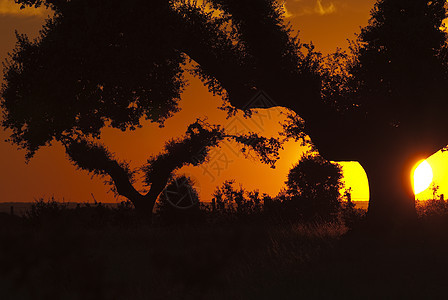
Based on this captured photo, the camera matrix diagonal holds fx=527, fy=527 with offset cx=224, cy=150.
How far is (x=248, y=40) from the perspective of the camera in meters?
20.3

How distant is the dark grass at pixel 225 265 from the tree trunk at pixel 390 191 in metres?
0.86

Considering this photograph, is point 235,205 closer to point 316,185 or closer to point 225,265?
point 316,185

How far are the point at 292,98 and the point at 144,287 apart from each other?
10.7m

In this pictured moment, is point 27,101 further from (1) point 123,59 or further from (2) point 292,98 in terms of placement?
(2) point 292,98

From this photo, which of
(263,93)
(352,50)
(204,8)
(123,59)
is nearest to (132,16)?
(123,59)

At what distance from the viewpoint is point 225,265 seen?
5.01 meters

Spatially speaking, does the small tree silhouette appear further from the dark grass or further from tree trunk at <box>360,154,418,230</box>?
tree trunk at <box>360,154,418,230</box>

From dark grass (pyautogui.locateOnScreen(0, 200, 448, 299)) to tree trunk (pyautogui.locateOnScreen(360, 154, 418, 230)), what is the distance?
86 cm

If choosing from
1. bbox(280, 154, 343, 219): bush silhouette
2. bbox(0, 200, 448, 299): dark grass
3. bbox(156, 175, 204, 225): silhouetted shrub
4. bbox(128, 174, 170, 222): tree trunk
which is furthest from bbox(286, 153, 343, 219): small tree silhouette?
bbox(0, 200, 448, 299): dark grass

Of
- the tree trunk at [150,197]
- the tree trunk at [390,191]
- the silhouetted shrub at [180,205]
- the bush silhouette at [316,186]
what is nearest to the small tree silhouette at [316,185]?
the bush silhouette at [316,186]

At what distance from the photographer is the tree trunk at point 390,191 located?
20.1 m

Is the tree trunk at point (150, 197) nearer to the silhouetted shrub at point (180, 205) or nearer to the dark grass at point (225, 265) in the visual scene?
the silhouetted shrub at point (180, 205)

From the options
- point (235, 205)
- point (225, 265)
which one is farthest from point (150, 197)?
point (225, 265)

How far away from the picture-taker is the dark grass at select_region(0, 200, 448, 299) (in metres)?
5.29
